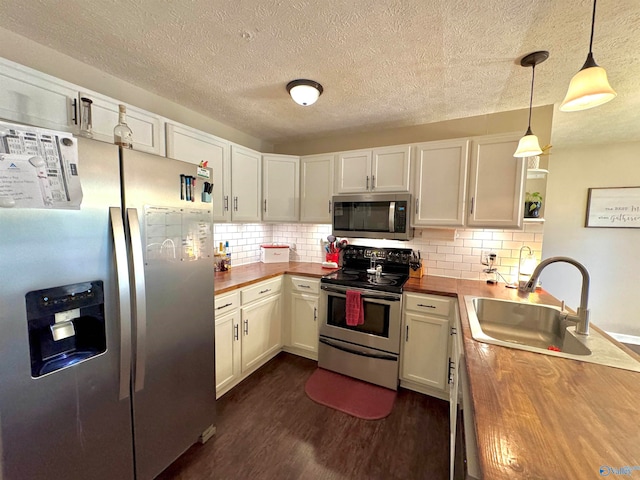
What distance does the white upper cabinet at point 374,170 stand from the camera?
241 centimetres

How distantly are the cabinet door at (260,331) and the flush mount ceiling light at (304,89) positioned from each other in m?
1.70

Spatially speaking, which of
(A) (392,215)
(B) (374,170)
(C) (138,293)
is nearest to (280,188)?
(B) (374,170)

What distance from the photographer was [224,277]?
2354 mm

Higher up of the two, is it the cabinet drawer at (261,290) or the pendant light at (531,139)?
the pendant light at (531,139)

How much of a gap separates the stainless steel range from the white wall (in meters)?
2.55

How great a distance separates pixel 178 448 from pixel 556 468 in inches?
69.0

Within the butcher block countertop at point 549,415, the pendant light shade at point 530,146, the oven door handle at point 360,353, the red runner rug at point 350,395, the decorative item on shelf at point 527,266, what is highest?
the pendant light shade at point 530,146

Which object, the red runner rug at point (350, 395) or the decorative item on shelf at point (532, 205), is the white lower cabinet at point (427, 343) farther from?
the decorative item on shelf at point (532, 205)

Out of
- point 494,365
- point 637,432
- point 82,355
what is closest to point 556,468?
point 637,432

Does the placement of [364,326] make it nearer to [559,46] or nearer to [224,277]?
[224,277]

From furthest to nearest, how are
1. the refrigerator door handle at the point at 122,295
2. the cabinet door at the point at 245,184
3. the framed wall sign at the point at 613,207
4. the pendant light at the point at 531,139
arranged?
the framed wall sign at the point at 613,207 → the cabinet door at the point at 245,184 → the pendant light at the point at 531,139 → the refrigerator door handle at the point at 122,295

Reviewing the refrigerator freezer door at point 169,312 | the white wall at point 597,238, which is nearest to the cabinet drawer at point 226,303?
the refrigerator freezer door at point 169,312

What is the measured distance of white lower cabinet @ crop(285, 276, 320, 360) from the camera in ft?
8.41

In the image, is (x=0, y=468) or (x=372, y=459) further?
(x=372, y=459)
